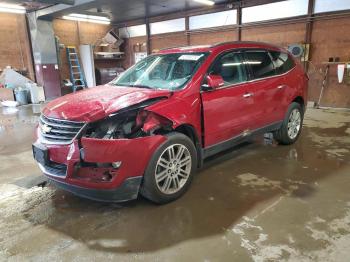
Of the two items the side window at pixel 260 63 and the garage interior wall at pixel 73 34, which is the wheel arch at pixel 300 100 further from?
the garage interior wall at pixel 73 34

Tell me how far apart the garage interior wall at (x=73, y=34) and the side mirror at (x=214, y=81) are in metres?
9.94

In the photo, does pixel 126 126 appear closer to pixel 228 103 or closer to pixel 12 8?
pixel 228 103

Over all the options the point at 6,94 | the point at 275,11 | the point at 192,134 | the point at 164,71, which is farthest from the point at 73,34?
the point at 192,134

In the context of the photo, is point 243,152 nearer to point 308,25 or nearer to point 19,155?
point 19,155

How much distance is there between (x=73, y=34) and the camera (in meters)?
11.6

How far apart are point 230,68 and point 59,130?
6.41 ft

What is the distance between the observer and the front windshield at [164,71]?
2.92 m

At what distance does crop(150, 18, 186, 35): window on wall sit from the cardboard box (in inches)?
231

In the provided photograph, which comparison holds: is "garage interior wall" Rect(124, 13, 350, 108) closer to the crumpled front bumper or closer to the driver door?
the driver door

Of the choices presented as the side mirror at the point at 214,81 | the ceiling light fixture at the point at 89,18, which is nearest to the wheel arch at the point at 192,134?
the side mirror at the point at 214,81

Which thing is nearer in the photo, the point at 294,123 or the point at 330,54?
the point at 294,123

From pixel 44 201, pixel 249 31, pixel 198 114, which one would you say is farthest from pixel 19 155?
pixel 249 31

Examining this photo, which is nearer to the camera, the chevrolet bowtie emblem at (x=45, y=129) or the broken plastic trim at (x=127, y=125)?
the broken plastic trim at (x=127, y=125)

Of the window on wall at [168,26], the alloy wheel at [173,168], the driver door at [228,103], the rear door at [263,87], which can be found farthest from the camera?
the window on wall at [168,26]
